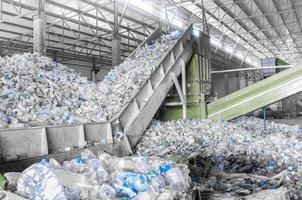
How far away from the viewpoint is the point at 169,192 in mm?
2373

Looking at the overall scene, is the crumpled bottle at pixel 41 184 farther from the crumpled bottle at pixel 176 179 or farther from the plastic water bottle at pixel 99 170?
the crumpled bottle at pixel 176 179

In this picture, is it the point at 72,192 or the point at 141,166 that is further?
the point at 141,166

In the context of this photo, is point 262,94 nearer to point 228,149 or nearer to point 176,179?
→ point 228,149

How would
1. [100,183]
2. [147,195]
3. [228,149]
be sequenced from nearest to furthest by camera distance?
[147,195]
[100,183]
[228,149]

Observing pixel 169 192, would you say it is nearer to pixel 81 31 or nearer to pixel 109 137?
pixel 109 137

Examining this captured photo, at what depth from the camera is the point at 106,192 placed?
7.95ft

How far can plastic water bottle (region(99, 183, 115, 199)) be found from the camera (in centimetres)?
239

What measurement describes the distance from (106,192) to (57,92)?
3564 mm

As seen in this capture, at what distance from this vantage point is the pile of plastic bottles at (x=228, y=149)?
4566 millimetres

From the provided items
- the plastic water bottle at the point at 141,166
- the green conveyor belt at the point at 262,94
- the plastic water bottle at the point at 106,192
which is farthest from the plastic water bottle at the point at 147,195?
the green conveyor belt at the point at 262,94

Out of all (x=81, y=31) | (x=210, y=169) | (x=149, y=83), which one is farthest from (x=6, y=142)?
(x=81, y=31)

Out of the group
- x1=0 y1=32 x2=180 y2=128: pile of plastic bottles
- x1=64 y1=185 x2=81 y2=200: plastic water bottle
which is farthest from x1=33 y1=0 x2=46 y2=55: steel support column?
x1=64 y1=185 x2=81 y2=200: plastic water bottle

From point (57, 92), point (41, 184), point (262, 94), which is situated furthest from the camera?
point (262, 94)

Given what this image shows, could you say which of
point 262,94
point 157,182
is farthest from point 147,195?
point 262,94
